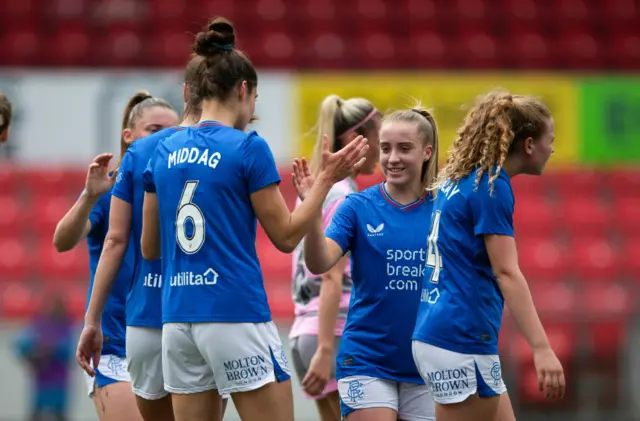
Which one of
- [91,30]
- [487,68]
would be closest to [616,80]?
[487,68]

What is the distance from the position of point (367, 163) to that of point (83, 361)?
171cm

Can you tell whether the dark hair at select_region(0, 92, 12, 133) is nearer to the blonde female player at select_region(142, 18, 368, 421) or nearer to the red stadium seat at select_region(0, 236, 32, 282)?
the blonde female player at select_region(142, 18, 368, 421)

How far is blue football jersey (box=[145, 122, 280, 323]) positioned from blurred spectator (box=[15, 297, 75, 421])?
6.10m

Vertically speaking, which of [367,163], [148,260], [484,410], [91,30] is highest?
[91,30]

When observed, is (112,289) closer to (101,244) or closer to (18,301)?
(101,244)

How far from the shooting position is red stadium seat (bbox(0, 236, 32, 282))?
12.1 metres

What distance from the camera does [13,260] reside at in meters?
12.3

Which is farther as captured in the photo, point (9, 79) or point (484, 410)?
point (9, 79)

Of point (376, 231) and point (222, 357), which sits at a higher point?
point (376, 231)

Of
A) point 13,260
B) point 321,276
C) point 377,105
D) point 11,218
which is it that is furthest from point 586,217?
point 321,276

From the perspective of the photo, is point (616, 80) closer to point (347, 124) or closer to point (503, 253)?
point (347, 124)

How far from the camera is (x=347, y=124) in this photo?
199 inches

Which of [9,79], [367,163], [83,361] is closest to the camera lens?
[83,361]

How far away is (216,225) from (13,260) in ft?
30.8
